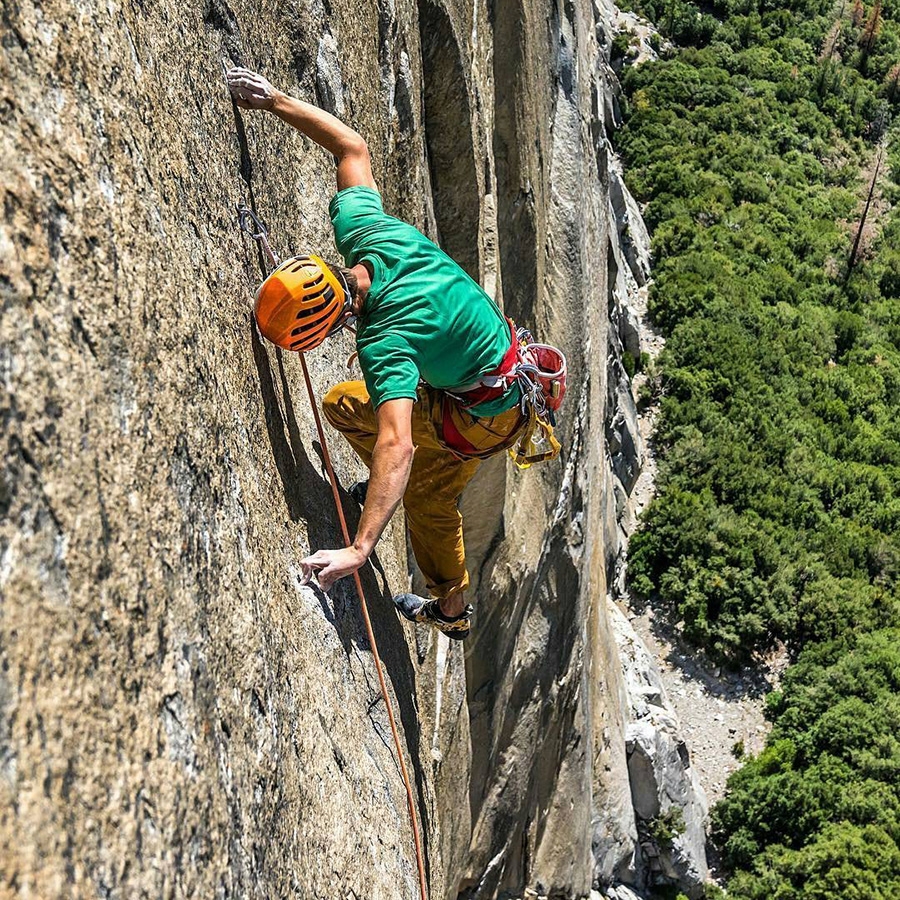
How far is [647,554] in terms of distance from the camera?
29047 mm

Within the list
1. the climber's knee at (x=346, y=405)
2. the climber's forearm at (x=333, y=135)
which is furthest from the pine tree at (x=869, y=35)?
the climber's knee at (x=346, y=405)

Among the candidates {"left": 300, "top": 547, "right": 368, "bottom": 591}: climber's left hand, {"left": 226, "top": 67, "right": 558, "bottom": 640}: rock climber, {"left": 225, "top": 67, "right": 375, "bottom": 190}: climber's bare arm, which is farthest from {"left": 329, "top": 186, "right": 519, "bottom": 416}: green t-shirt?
{"left": 300, "top": 547, "right": 368, "bottom": 591}: climber's left hand

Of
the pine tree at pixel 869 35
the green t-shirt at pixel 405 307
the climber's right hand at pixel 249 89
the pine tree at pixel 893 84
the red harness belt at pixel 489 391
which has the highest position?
the pine tree at pixel 869 35

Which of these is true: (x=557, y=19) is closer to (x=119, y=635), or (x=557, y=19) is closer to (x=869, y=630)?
(x=119, y=635)

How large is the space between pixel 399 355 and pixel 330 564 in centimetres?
108

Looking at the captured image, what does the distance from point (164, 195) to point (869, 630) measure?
2882cm

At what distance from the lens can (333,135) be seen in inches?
195

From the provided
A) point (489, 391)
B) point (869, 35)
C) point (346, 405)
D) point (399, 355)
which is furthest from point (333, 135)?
point (869, 35)

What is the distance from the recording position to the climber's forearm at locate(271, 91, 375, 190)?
4.63 m

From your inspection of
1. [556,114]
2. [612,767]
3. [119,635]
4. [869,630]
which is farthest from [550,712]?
[869,630]

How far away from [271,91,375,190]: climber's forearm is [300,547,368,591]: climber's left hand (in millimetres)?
2068

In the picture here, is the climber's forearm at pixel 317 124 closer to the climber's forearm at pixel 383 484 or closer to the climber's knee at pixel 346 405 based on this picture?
the climber's knee at pixel 346 405

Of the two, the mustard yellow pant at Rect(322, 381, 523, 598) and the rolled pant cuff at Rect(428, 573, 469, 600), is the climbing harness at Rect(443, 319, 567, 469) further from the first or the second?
the rolled pant cuff at Rect(428, 573, 469, 600)

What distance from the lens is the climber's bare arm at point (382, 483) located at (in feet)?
14.5
